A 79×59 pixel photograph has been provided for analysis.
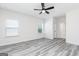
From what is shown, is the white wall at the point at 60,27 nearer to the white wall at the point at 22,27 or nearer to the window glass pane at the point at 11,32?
the white wall at the point at 22,27

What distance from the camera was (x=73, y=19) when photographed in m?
4.38

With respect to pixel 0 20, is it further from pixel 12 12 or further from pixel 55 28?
pixel 55 28

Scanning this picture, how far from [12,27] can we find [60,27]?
17.6 ft

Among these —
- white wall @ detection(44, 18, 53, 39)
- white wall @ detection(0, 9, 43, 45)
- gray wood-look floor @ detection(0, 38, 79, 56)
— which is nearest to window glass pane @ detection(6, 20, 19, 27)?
white wall @ detection(0, 9, 43, 45)

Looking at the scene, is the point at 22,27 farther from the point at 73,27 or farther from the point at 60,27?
the point at 60,27

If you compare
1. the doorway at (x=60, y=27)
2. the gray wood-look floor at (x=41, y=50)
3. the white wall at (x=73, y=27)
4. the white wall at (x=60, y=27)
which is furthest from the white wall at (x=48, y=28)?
the gray wood-look floor at (x=41, y=50)

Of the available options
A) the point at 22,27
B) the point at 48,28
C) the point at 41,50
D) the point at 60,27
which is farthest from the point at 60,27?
the point at 41,50

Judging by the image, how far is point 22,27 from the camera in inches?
212

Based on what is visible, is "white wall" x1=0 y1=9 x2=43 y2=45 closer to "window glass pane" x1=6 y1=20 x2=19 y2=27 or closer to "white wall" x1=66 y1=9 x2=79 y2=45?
"window glass pane" x1=6 y1=20 x2=19 y2=27

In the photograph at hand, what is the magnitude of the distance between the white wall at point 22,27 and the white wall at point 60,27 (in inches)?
80.3

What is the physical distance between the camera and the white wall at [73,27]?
416 centimetres

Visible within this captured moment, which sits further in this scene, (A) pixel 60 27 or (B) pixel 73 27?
(A) pixel 60 27

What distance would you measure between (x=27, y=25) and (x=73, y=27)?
3.98 meters

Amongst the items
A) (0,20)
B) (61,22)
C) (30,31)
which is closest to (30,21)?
(30,31)
